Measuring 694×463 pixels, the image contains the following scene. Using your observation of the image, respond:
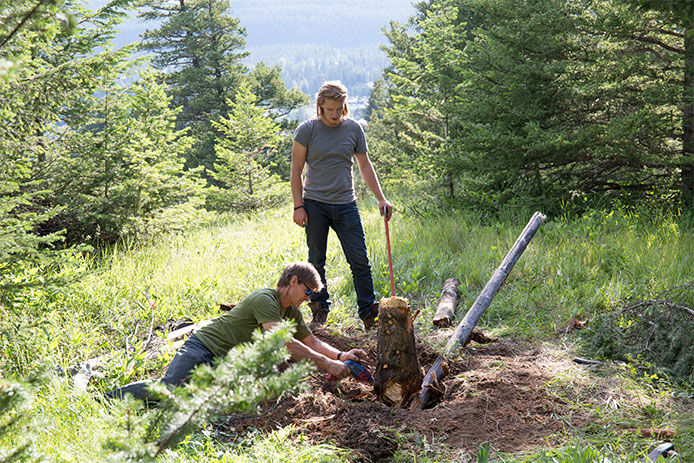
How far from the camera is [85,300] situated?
565 cm

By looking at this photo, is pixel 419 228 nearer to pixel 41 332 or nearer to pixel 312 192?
pixel 312 192

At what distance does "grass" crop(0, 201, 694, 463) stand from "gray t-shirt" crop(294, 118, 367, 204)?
1.39 metres

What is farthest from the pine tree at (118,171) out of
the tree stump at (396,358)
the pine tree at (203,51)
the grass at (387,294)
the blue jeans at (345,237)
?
the pine tree at (203,51)

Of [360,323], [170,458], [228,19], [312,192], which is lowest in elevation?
[360,323]

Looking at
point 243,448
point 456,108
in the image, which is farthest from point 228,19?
point 243,448

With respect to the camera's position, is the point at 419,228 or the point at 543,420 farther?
the point at 419,228

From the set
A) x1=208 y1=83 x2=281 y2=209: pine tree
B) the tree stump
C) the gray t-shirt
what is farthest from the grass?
x1=208 y1=83 x2=281 y2=209: pine tree

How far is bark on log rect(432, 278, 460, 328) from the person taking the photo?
17.4ft

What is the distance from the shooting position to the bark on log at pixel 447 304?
17.4 feet

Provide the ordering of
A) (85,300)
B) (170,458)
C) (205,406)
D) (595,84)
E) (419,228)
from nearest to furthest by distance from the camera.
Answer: (205,406) < (170,458) < (85,300) < (595,84) < (419,228)

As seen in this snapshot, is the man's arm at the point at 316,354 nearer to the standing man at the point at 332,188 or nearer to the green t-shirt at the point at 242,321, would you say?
the green t-shirt at the point at 242,321

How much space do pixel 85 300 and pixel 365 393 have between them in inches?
136

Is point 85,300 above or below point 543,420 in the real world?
above

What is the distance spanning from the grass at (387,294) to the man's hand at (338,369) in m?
0.70
